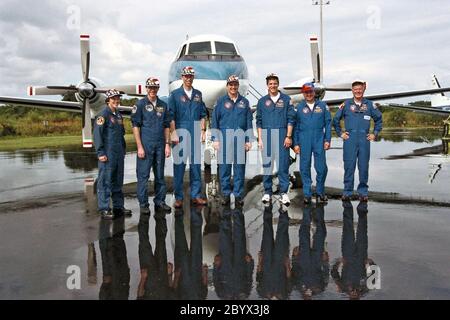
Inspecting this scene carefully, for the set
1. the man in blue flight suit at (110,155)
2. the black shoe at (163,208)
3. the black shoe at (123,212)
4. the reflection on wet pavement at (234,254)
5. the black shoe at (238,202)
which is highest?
the man in blue flight suit at (110,155)

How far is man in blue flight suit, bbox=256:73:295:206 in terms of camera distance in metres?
7.17

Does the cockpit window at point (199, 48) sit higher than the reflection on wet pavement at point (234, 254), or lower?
higher

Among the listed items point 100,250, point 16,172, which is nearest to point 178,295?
point 100,250

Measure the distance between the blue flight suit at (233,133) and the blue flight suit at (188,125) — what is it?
334mm

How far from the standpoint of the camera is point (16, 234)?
220 inches

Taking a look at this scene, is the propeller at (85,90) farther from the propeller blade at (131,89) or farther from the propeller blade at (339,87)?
the propeller blade at (339,87)

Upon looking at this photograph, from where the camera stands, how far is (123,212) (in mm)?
6750

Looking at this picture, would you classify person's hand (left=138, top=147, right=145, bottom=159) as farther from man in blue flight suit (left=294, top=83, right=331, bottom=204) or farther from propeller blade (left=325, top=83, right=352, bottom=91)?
propeller blade (left=325, top=83, right=352, bottom=91)

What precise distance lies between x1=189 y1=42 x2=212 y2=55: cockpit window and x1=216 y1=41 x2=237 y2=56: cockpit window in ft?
0.78

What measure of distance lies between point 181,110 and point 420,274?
4573mm

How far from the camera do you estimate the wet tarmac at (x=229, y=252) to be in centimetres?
357

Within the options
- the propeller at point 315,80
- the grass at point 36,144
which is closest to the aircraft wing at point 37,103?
the propeller at point 315,80

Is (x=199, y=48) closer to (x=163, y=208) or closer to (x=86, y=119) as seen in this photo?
(x=86, y=119)
